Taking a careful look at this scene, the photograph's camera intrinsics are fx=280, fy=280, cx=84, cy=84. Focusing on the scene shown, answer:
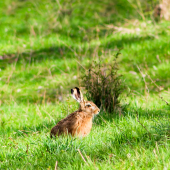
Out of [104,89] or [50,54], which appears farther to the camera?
[50,54]

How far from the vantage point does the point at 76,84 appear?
23.3ft

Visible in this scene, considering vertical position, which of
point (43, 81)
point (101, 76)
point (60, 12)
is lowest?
point (43, 81)

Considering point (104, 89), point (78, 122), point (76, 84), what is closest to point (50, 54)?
point (76, 84)

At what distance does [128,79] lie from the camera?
8047mm

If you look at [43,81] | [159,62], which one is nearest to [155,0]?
[159,62]

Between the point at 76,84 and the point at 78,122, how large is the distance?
292 centimetres

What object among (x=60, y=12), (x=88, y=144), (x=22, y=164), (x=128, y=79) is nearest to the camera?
(x=22, y=164)

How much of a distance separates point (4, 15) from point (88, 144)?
38.5 feet

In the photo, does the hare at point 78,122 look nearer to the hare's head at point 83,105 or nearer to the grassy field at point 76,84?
the hare's head at point 83,105

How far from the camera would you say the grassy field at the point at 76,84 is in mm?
3350

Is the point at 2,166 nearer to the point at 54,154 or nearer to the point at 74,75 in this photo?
the point at 54,154

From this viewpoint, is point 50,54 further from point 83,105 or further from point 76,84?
point 83,105

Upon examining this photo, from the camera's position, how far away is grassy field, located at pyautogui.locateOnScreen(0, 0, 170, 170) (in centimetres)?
335

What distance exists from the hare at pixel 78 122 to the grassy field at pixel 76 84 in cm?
16
